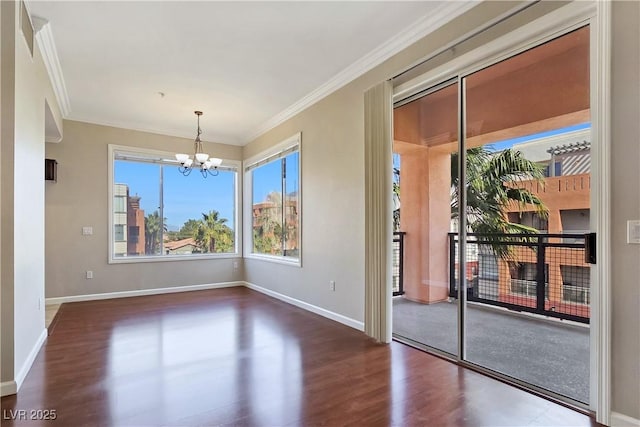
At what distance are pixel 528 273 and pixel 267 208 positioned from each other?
4647 millimetres

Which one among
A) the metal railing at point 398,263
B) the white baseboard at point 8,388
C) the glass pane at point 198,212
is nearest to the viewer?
the white baseboard at point 8,388

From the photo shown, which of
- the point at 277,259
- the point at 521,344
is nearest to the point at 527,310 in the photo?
the point at 521,344

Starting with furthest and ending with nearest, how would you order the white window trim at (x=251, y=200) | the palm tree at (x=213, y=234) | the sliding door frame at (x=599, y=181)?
the palm tree at (x=213, y=234) < the white window trim at (x=251, y=200) < the sliding door frame at (x=599, y=181)

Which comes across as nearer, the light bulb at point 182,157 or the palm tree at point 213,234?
the light bulb at point 182,157

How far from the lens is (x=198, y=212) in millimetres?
6895

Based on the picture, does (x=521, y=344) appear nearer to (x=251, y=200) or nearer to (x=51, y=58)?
(x=251, y=200)

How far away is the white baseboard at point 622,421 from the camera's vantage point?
197 centimetres

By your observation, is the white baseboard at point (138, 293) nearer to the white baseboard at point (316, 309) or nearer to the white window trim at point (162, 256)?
the white window trim at point (162, 256)

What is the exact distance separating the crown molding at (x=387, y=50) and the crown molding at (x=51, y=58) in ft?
9.36

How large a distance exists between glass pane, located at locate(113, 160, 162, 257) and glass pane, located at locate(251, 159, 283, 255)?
1802 mm

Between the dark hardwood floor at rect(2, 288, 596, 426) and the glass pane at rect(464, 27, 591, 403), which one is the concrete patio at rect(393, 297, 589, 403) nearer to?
the glass pane at rect(464, 27, 591, 403)

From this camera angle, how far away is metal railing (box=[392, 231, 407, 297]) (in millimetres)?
3881

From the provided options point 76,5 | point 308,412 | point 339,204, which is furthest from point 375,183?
point 76,5

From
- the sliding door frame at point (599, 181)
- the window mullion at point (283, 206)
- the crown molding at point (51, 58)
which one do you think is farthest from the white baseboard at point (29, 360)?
the sliding door frame at point (599, 181)
